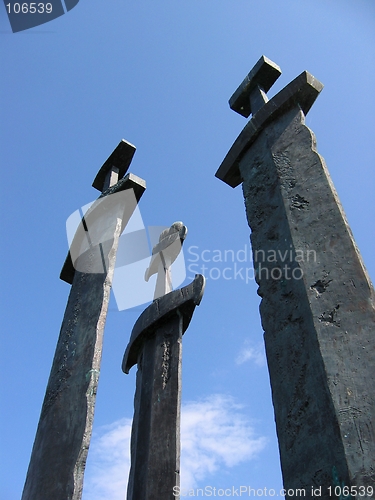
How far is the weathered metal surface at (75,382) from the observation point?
3.17 m

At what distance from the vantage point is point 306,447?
2.20m

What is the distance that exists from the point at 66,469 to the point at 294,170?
93.9 inches

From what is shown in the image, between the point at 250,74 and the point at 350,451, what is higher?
the point at 250,74

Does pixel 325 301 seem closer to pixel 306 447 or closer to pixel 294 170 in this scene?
pixel 306 447

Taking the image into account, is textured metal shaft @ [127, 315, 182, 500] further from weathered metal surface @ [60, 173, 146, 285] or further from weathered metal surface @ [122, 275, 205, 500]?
weathered metal surface @ [60, 173, 146, 285]

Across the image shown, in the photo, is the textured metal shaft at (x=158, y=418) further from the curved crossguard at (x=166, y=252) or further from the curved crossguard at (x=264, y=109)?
the curved crossguard at (x=264, y=109)

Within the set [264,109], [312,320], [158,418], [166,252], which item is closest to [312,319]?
[312,320]

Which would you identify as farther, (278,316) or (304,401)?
(278,316)

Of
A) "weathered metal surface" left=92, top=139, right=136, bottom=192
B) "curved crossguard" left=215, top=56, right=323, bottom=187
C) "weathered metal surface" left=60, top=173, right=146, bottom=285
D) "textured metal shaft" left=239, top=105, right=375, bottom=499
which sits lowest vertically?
"textured metal shaft" left=239, top=105, right=375, bottom=499

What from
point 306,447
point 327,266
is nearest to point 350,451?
point 306,447

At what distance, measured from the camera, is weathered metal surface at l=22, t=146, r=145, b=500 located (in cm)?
317

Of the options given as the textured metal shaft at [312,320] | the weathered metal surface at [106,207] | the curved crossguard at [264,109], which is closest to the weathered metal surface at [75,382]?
the weathered metal surface at [106,207]

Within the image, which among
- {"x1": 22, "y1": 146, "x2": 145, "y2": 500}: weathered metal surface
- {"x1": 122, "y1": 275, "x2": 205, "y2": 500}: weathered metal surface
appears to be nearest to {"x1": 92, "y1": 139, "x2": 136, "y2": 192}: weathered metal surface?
{"x1": 22, "y1": 146, "x2": 145, "y2": 500}: weathered metal surface

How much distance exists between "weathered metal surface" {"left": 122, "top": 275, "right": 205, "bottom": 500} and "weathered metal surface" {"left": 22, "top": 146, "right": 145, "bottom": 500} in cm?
42
